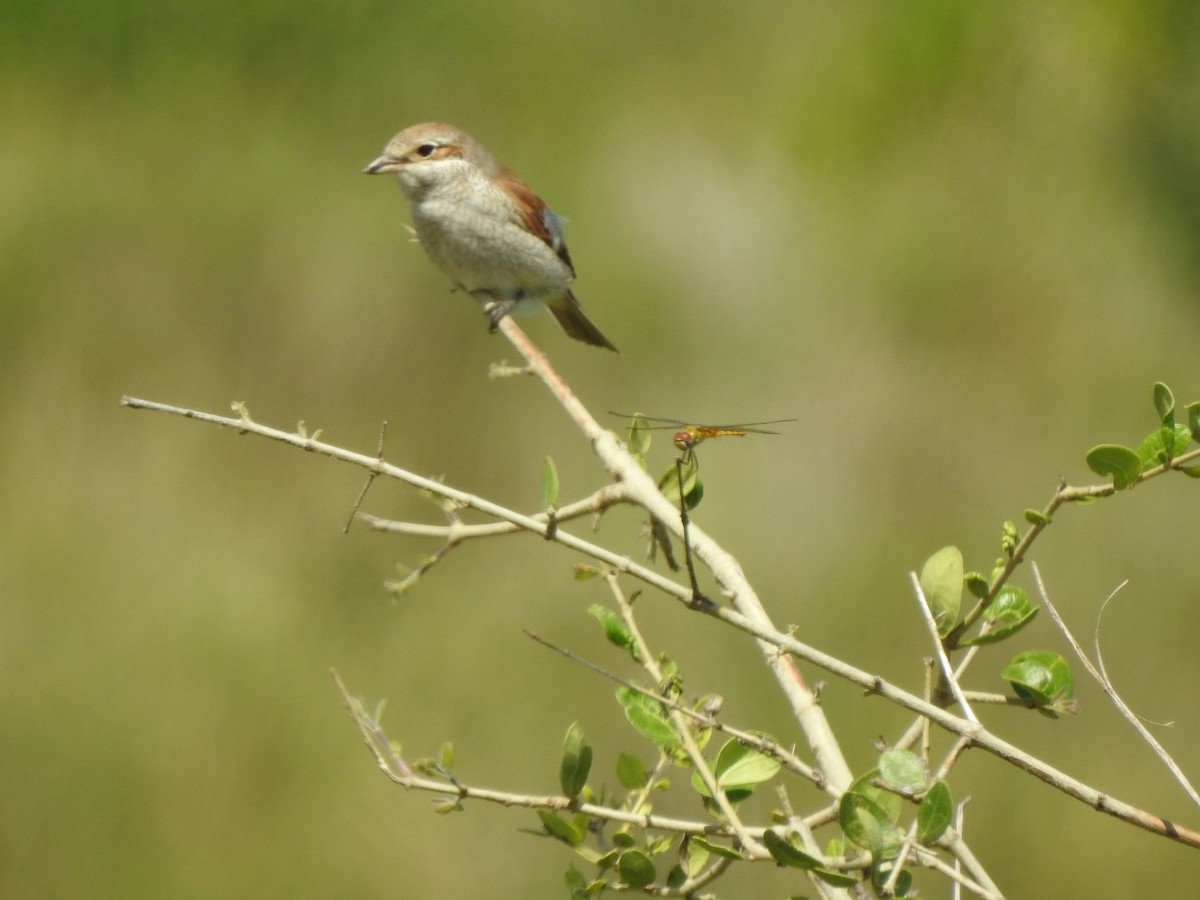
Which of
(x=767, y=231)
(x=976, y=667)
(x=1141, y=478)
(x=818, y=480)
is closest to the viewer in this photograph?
(x=1141, y=478)

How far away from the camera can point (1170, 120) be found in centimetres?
448

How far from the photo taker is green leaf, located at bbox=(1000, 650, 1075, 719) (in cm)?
97

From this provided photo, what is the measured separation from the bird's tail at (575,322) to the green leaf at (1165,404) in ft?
8.00

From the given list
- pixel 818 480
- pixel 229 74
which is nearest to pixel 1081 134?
pixel 818 480

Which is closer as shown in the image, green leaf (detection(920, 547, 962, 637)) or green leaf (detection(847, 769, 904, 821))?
green leaf (detection(847, 769, 904, 821))

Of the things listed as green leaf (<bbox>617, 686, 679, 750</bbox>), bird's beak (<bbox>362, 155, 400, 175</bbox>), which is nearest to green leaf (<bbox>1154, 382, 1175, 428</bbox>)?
green leaf (<bbox>617, 686, 679, 750</bbox>)

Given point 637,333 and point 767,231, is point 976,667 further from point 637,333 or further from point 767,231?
point 767,231

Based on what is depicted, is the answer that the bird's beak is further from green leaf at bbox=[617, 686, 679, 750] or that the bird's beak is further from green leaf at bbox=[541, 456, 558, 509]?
green leaf at bbox=[617, 686, 679, 750]

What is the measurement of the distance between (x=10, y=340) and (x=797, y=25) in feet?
10.6

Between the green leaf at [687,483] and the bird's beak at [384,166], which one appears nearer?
the green leaf at [687,483]

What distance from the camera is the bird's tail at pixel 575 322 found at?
335 centimetres

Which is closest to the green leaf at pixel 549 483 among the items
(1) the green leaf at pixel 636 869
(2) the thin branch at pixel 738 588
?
(2) the thin branch at pixel 738 588

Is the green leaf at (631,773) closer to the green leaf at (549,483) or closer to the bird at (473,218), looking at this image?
the green leaf at (549,483)

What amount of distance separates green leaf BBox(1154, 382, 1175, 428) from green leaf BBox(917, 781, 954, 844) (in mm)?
325
